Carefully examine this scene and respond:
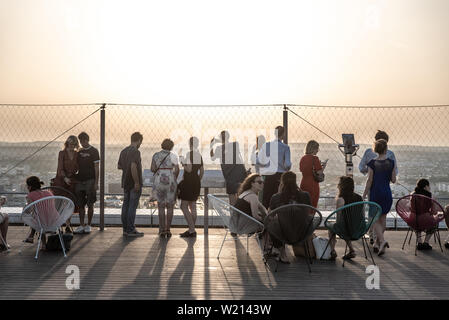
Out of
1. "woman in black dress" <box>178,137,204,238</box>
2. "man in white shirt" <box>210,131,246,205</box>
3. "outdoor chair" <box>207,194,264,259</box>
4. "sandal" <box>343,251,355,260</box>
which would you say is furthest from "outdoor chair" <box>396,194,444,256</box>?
"woman in black dress" <box>178,137,204,238</box>

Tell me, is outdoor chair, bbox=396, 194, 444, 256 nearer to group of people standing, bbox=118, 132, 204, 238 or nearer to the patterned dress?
group of people standing, bbox=118, 132, 204, 238

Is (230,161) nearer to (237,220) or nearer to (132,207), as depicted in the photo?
(132,207)

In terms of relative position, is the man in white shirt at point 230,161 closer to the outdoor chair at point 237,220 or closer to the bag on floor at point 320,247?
the outdoor chair at point 237,220

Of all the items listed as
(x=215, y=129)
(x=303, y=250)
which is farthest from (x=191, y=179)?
(x=303, y=250)

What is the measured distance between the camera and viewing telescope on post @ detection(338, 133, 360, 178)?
895 centimetres

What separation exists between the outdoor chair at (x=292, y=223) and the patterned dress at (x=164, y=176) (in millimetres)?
2534

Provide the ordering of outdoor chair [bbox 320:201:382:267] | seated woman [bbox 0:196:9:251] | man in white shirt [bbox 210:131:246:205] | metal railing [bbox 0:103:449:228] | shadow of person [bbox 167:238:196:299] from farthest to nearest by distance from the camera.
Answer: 1. metal railing [bbox 0:103:449:228]
2. man in white shirt [bbox 210:131:246:205]
3. seated woman [bbox 0:196:9:251]
4. outdoor chair [bbox 320:201:382:267]
5. shadow of person [bbox 167:238:196:299]

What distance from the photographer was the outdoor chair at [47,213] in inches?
270

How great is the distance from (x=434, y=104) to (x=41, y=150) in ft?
20.6

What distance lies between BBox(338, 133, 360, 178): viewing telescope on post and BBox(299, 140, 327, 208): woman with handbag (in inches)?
48.0

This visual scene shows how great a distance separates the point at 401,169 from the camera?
32.3 feet

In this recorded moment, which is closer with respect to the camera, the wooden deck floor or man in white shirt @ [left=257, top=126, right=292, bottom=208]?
the wooden deck floor
